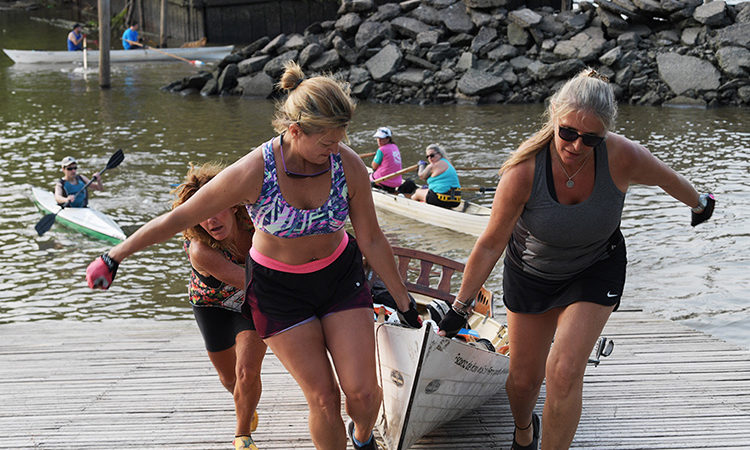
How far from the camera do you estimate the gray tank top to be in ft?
11.5

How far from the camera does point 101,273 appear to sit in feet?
10.9

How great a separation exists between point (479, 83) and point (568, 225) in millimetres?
20934

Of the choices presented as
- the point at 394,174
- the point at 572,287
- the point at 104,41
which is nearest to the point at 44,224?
the point at 394,174

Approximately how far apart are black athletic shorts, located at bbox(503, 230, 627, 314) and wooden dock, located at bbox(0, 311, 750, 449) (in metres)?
1.05

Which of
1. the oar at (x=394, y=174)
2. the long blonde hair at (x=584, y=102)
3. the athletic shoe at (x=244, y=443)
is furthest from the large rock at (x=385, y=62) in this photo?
the long blonde hair at (x=584, y=102)

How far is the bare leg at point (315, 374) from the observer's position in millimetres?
3549

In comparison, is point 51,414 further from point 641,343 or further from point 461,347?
point 641,343

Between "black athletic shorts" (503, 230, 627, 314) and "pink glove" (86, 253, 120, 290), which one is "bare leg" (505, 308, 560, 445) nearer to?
"black athletic shorts" (503, 230, 627, 314)

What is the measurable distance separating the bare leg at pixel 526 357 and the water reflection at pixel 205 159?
18.8 feet

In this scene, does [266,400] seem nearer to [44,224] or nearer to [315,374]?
[315,374]

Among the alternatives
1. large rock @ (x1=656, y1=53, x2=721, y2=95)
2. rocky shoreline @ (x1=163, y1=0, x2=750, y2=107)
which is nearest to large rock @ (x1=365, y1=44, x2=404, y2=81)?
rocky shoreline @ (x1=163, y1=0, x2=750, y2=107)

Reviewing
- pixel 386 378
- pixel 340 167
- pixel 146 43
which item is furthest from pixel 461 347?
pixel 146 43

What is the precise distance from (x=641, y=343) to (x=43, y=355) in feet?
15.0

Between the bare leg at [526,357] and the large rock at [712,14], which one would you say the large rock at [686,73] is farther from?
the bare leg at [526,357]
